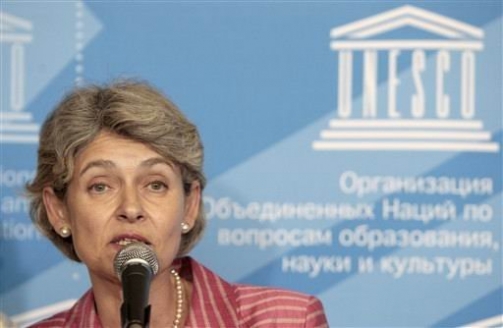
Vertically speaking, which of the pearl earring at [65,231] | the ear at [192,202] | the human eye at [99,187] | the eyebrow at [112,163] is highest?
the eyebrow at [112,163]

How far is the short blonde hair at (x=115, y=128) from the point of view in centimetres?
252

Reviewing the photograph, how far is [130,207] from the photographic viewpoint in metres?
2.41

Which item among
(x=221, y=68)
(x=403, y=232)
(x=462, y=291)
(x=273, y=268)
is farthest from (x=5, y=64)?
(x=462, y=291)

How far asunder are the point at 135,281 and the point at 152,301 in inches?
30.5

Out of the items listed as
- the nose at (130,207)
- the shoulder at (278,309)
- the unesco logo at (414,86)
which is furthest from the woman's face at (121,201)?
the unesco logo at (414,86)

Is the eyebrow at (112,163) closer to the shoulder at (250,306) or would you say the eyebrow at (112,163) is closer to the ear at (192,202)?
the ear at (192,202)

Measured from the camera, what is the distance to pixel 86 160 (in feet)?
8.28

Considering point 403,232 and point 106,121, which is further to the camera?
point 403,232

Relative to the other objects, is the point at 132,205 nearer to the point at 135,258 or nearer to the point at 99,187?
the point at 99,187

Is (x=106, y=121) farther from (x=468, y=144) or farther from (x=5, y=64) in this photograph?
(x=468, y=144)

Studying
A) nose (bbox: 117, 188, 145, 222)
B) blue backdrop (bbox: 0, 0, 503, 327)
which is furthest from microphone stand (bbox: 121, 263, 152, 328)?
blue backdrop (bbox: 0, 0, 503, 327)

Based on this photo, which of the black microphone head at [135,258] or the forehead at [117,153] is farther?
the forehead at [117,153]

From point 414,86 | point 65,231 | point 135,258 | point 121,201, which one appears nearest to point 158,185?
point 121,201

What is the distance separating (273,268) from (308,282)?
0.10 metres
